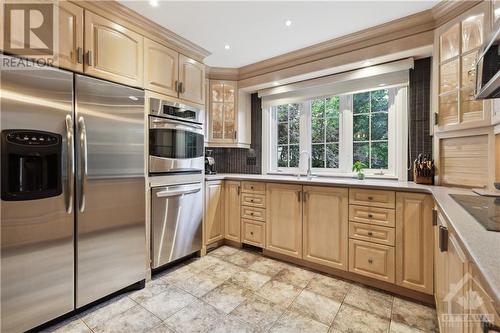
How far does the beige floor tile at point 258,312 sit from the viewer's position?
1.69m

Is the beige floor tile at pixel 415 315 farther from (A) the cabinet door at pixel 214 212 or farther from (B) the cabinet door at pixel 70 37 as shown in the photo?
(B) the cabinet door at pixel 70 37

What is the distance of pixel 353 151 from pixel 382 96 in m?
0.70

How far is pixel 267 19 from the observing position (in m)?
2.19

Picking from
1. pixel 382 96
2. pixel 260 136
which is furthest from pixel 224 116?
pixel 382 96

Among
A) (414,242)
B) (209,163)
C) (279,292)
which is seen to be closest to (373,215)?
(414,242)

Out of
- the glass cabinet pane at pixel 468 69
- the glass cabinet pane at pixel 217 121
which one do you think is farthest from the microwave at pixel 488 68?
the glass cabinet pane at pixel 217 121

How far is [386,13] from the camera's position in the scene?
210cm

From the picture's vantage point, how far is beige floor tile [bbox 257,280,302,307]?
196 cm

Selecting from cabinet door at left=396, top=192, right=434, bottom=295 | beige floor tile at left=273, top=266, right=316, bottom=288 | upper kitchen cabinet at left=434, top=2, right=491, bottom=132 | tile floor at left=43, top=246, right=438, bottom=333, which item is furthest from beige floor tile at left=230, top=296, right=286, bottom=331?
upper kitchen cabinet at left=434, top=2, right=491, bottom=132

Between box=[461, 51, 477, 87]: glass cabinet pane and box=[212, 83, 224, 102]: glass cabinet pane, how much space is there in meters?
2.60

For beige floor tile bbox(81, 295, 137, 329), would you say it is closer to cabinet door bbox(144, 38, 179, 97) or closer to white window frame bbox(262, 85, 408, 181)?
cabinet door bbox(144, 38, 179, 97)

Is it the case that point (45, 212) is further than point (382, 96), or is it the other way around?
point (382, 96)

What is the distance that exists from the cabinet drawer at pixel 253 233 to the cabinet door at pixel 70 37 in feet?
7.37

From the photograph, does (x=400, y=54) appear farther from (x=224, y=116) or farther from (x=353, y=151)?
(x=224, y=116)
